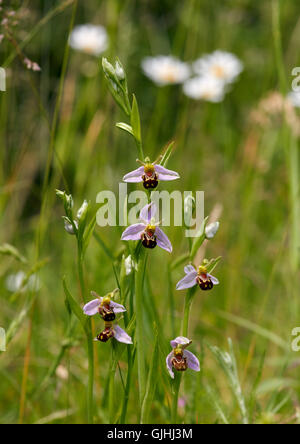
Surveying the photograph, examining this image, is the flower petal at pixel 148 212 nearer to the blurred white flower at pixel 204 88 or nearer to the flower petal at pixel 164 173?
the flower petal at pixel 164 173

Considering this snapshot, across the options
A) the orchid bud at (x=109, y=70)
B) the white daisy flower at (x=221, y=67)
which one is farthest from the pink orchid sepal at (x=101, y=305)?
the white daisy flower at (x=221, y=67)

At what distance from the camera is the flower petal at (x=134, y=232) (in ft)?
3.53

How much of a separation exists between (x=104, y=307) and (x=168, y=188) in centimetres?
161

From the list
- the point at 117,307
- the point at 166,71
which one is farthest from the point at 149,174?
the point at 166,71

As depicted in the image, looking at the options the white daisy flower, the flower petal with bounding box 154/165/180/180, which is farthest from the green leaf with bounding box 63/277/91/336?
the white daisy flower

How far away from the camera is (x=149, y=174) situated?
3.52 ft

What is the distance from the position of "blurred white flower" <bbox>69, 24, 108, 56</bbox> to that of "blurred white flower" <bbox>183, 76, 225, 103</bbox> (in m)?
0.55

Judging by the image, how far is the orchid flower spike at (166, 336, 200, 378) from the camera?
3.67ft

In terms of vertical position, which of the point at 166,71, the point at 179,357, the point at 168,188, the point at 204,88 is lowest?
the point at 179,357

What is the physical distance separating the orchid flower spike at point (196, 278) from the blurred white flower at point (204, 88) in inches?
82.8

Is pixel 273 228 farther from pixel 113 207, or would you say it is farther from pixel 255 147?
pixel 113 207

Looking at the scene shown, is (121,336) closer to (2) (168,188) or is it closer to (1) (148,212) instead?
(1) (148,212)

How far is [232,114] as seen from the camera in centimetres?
391
